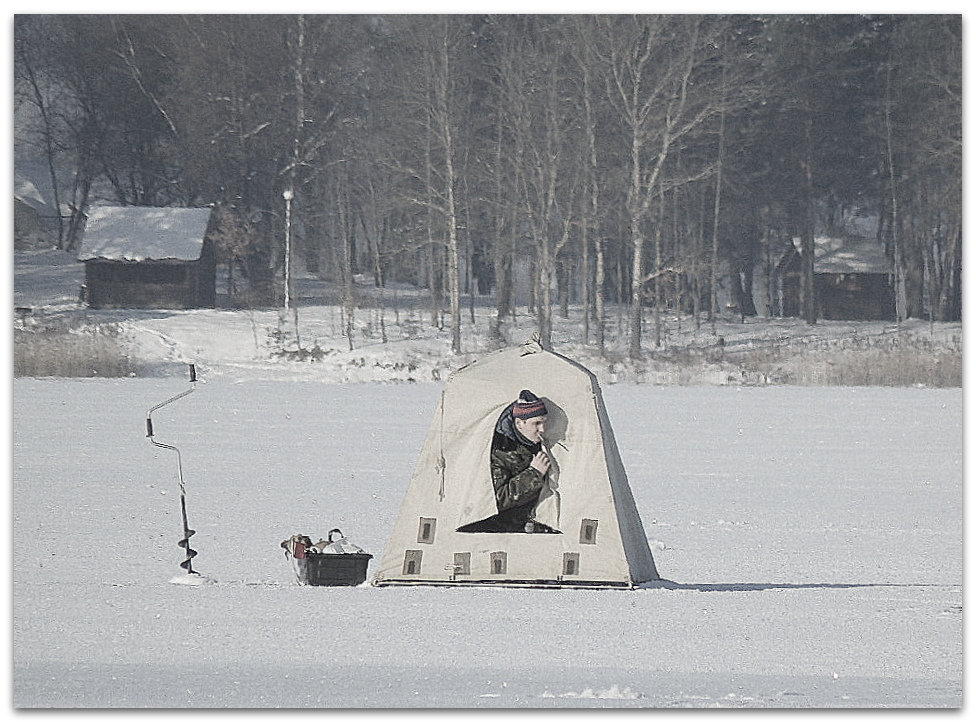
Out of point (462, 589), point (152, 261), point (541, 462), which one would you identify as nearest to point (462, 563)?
point (462, 589)

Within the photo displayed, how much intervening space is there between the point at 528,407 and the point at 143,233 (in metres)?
28.6

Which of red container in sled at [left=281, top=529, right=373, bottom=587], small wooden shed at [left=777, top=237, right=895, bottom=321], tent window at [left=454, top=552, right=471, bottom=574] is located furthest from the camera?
small wooden shed at [left=777, top=237, right=895, bottom=321]

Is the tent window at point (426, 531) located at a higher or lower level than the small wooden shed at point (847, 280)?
lower

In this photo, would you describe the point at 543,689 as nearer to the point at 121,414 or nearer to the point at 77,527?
the point at 77,527

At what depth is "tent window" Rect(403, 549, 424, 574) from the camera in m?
7.45

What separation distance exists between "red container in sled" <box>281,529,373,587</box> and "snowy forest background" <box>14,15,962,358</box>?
22.9 meters

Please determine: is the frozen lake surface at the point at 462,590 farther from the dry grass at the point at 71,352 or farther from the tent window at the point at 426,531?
the dry grass at the point at 71,352

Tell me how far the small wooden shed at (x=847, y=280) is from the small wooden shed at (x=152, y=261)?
572 inches

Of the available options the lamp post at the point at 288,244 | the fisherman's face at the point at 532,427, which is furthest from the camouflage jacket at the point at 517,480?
the lamp post at the point at 288,244

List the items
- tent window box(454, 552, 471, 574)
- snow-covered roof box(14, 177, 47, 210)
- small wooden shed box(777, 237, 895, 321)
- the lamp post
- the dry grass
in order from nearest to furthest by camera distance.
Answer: tent window box(454, 552, 471, 574) → the dry grass → the lamp post → small wooden shed box(777, 237, 895, 321) → snow-covered roof box(14, 177, 47, 210)

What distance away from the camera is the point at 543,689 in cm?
541

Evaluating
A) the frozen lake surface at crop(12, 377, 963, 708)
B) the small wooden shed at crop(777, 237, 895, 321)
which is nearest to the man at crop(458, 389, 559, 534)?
the frozen lake surface at crop(12, 377, 963, 708)

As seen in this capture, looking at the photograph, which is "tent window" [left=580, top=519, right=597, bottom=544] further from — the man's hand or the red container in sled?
the red container in sled

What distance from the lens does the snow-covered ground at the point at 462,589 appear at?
219 inches
